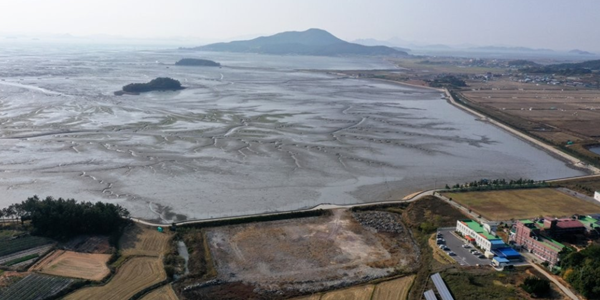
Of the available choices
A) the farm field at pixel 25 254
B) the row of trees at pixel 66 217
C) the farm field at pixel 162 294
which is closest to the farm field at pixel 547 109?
the farm field at pixel 162 294

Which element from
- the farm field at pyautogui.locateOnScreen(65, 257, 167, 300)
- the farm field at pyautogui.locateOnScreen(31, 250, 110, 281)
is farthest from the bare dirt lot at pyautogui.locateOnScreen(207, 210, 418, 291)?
the farm field at pyautogui.locateOnScreen(31, 250, 110, 281)

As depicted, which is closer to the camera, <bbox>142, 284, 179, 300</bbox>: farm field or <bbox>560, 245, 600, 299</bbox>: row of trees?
<bbox>560, 245, 600, 299</bbox>: row of trees

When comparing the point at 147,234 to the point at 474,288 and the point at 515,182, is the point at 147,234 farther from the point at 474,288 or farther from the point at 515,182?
the point at 515,182

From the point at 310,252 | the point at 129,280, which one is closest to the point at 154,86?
the point at 310,252

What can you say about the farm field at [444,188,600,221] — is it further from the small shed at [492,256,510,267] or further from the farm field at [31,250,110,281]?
the farm field at [31,250,110,281]

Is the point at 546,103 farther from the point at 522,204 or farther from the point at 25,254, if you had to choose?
the point at 25,254

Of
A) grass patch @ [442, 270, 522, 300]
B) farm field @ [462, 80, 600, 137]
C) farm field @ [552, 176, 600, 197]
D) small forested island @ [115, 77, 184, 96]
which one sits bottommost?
grass patch @ [442, 270, 522, 300]
